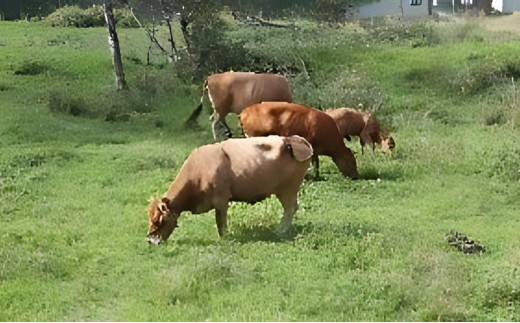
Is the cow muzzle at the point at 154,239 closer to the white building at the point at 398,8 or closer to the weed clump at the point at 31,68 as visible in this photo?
the weed clump at the point at 31,68

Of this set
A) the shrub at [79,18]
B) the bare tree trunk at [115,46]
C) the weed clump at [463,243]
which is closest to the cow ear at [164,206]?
the weed clump at [463,243]

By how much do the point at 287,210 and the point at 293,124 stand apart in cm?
235

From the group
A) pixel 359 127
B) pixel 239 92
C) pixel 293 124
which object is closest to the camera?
pixel 293 124

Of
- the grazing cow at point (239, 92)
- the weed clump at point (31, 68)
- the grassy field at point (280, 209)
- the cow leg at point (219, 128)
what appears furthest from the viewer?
the weed clump at point (31, 68)

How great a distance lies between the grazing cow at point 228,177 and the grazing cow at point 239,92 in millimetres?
5167

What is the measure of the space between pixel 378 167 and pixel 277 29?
1209cm

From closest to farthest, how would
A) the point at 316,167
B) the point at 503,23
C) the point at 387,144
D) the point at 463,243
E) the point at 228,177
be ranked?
the point at 463,243 → the point at 228,177 → the point at 316,167 → the point at 387,144 → the point at 503,23

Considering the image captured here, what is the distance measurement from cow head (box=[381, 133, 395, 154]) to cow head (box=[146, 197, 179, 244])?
16.6 feet

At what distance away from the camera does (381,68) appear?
19984mm

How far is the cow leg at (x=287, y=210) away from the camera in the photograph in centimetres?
866

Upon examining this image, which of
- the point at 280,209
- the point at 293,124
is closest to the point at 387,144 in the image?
the point at 293,124

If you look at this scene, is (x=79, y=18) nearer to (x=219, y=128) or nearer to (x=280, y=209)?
(x=219, y=128)

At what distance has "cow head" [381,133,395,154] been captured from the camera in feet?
41.4

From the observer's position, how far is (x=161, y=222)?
848 cm
